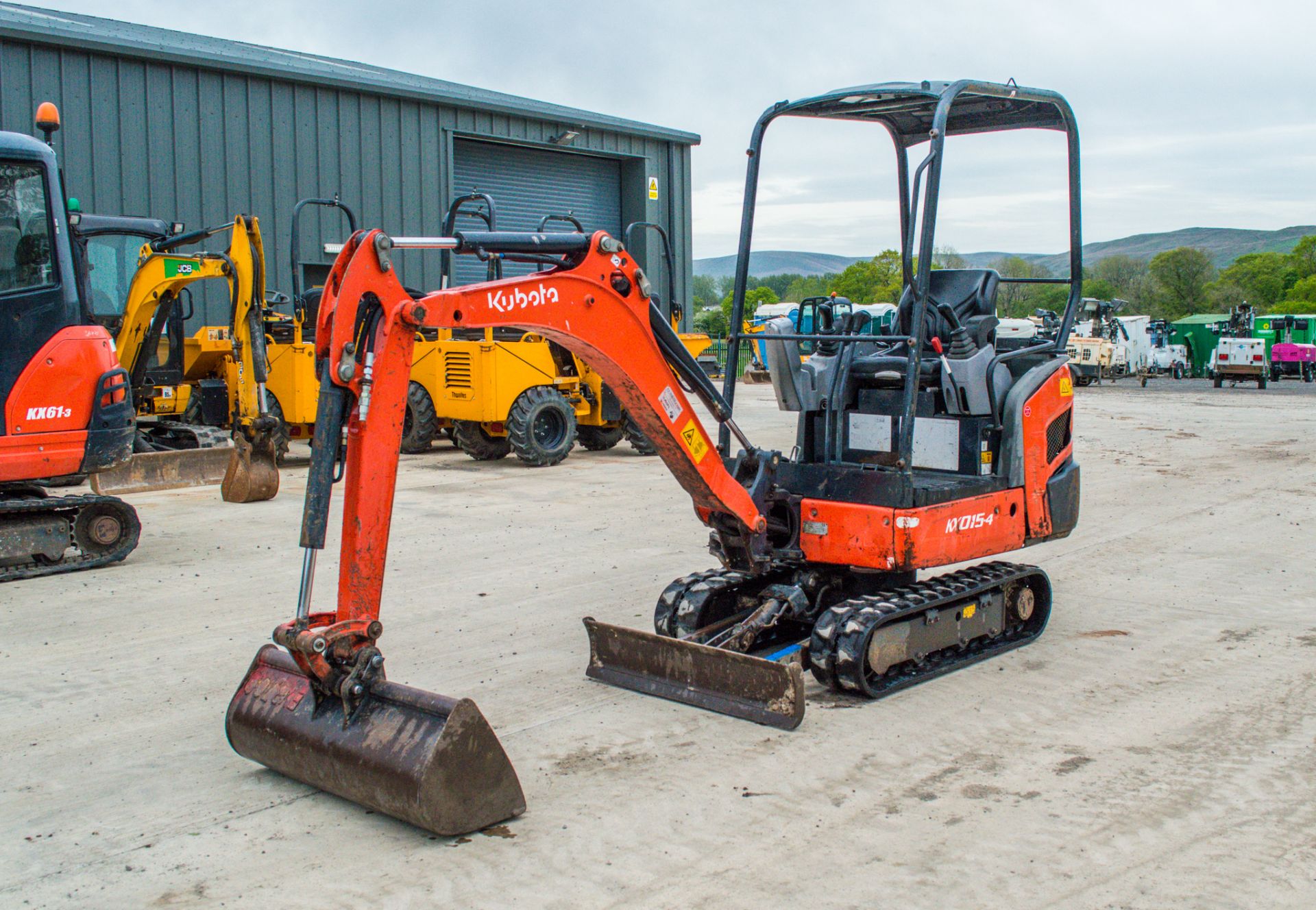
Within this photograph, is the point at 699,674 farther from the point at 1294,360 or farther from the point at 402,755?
the point at 1294,360

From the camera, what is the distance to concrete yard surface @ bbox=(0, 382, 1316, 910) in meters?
3.85

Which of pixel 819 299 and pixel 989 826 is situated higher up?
pixel 819 299

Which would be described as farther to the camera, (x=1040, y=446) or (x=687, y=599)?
(x=1040, y=446)

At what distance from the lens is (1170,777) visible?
465cm

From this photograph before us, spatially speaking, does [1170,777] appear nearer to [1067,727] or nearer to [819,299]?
[1067,727]

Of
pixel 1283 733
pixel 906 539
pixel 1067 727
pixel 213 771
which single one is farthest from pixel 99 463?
pixel 1283 733

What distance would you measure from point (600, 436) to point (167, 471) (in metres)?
5.81

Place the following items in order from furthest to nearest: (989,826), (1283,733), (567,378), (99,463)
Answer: (567,378)
(99,463)
(1283,733)
(989,826)

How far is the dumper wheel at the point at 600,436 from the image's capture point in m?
16.5

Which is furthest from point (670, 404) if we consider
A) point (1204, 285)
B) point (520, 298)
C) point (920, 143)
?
point (1204, 285)

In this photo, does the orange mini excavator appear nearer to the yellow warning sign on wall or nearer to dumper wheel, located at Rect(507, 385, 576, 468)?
the yellow warning sign on wall

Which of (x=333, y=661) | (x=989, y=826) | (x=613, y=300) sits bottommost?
(x=989, y=826)

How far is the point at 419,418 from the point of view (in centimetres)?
1502

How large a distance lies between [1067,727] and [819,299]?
2.71 m
